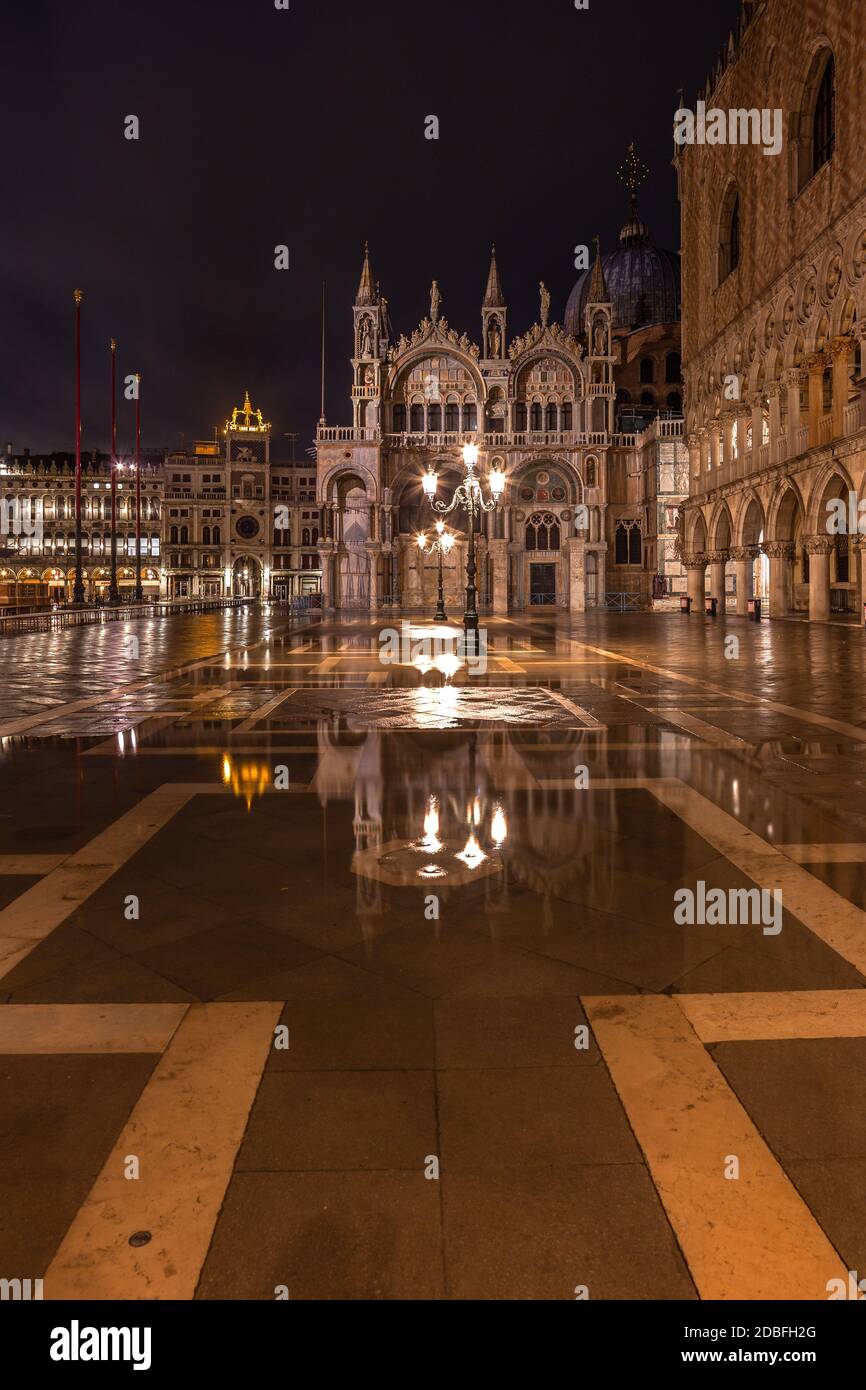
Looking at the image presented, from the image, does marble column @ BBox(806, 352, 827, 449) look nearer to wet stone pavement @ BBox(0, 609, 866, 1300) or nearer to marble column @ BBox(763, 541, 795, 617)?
marble column @ BBox(763, 541, 795, 617)

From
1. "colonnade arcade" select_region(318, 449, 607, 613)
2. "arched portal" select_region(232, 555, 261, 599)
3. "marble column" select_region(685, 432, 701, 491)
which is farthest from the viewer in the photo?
"arched portal" select_region(232, 555, 261, 599)

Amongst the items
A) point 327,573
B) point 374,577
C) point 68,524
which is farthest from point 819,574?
point 68,524

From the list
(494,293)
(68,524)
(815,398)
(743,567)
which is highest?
(494,293)

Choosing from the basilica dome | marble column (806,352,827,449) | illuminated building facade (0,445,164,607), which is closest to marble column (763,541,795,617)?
marble column (806,352,827,449)

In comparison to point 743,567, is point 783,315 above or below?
above

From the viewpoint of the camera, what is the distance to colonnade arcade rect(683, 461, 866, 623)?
93.8 ft

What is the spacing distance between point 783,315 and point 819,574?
8.62m

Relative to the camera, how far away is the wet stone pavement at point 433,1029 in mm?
Answer: 2305

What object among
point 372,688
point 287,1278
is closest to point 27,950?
point 287,1278

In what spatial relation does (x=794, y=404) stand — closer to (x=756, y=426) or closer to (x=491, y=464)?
(x=756, y=426)

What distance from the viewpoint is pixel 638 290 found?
2869 inches

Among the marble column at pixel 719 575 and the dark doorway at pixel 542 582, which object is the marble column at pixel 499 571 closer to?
the dark doorway at pixel 542 582

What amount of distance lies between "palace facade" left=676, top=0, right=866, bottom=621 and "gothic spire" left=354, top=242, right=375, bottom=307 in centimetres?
2208

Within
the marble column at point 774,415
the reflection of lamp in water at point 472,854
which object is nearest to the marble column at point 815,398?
the marble column at point 774,415
